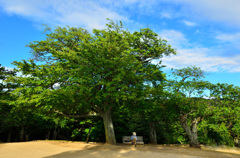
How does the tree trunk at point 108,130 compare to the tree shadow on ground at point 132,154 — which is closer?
the tree shadow on ground at point 132,154

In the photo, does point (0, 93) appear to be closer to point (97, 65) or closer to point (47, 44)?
point (47, 44)

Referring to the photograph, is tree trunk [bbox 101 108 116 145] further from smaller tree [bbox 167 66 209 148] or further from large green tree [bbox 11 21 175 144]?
smaller tree [bbox 167 66 209 148]

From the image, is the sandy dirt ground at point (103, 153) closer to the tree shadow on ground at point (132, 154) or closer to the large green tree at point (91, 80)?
the tree shadow on ground at point (132, 154)

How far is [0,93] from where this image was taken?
19969 millimetres

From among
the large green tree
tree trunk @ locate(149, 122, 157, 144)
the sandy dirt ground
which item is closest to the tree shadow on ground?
the sandy dirt ground

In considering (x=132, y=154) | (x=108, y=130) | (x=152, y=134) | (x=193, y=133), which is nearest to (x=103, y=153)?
(x=132, y=154)

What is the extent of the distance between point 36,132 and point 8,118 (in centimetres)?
933

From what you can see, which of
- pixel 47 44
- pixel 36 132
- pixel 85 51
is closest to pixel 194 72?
pixel 85 51

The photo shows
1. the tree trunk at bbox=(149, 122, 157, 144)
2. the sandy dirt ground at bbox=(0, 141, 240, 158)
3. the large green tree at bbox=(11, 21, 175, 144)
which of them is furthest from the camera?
the tree trunk at bbox=(149, 122, 157, 144)

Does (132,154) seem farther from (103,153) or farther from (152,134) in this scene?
(152,134)

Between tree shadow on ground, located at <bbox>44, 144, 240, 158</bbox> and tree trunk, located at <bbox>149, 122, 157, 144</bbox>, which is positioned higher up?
tree trunk, located at <bbox>149, 122, 157, 144</bbox>

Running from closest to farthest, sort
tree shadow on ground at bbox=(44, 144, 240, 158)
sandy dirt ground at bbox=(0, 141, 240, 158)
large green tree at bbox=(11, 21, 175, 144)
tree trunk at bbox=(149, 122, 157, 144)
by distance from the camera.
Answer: tree shadow on ground at bbox=(44, 144, 240, 158)
sandy dirt ground at bbox=(0, 141, 240, 158)
large green tree at bbox=(11, 21, 175, 144)
tree trunk at bbox=(149, 122, 157, 144)

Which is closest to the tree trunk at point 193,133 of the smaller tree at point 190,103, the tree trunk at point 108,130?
the smaller tree at point 190,103

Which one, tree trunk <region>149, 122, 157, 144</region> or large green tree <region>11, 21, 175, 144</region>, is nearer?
large green tree <region>11, 21, 175, 144</region>
